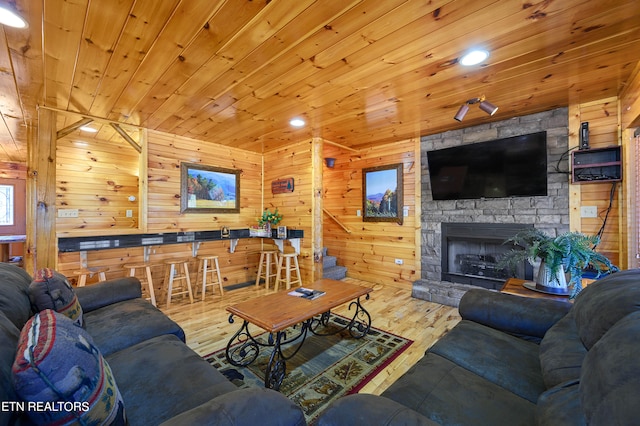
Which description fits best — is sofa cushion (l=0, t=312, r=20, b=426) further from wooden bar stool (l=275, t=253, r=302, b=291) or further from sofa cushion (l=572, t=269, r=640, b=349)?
wooden bar stool (l=275, t=253, r=302, b=291)

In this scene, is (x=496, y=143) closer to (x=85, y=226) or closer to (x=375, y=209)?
(x=375, y=209)

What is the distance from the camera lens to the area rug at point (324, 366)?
1.83 m

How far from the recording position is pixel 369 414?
0.82 meters

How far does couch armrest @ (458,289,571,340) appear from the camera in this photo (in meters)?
1.56

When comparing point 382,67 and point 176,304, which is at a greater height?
point 382,67

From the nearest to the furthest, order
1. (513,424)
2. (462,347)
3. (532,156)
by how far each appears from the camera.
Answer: (513,424)
(462,347)
(532,156)

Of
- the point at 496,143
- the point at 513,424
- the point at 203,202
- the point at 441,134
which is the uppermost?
the point at 441,134

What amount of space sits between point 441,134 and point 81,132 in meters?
5.56

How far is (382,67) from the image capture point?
7.21 feet

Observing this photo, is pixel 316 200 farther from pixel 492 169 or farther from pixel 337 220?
pixel 492 169

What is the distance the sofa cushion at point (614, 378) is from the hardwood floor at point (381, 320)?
1.40 metres

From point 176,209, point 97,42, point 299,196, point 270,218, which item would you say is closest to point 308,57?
point 97,42

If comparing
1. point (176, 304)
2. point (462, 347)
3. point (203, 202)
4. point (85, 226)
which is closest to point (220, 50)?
point (462, 347)

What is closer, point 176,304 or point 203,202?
point 176,304
